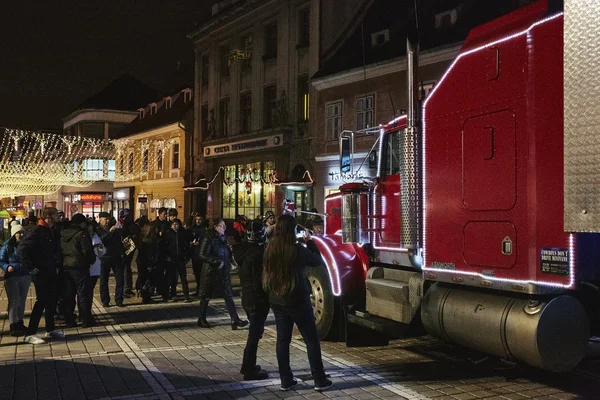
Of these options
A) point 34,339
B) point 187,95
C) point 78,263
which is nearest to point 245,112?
point 187,95

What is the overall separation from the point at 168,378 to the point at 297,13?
2326 cm

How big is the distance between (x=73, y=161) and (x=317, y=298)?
1962 inches

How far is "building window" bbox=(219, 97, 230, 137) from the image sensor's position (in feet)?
108

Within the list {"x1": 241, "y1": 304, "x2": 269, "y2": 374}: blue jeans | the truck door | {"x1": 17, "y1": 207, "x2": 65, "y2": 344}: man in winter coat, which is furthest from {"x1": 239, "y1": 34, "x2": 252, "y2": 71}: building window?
{"x1": 241, "y1": 304, "x2": 269, "y2": 374}: blue jeans

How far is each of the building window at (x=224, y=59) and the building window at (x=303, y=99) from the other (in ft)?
23.9

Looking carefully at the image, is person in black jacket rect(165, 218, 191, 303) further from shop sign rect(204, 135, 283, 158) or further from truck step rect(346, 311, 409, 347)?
shop sign rect(204, 135, 283, 158)

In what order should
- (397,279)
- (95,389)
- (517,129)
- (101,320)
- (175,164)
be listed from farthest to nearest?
(175,164) < (101,320) < (397,279) < (95,389) < (517,129)

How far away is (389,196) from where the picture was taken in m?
8.09

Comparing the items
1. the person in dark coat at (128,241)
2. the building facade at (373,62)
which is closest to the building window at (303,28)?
the building facade at (373,62)

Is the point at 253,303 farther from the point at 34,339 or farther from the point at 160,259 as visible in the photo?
the point at 160,259

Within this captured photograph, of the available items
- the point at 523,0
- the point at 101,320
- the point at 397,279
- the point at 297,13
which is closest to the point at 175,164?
the point at 297,13

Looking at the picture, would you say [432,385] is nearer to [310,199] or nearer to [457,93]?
[457,93]

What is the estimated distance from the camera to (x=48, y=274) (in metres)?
8.84

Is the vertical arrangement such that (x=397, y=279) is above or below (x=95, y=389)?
above
